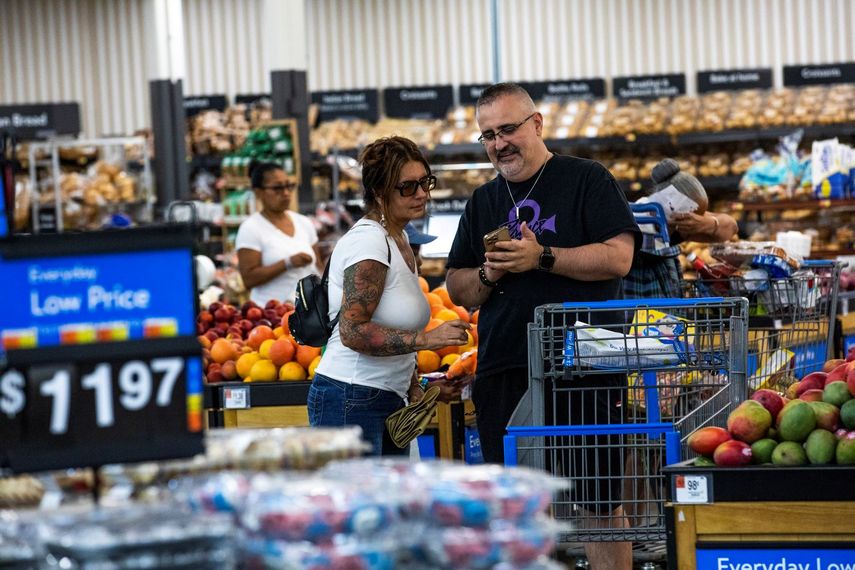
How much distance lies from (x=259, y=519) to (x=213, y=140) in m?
11.3

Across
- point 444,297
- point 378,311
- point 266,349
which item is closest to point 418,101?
point 444,297

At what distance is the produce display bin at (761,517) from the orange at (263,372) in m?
2.49

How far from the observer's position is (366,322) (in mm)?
3434

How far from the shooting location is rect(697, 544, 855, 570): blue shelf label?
2703 millimetres

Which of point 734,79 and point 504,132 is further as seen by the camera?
point 734,79

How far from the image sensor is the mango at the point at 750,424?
2947 mm

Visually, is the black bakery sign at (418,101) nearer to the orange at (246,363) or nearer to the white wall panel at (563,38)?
the white wall panel at (563,38)

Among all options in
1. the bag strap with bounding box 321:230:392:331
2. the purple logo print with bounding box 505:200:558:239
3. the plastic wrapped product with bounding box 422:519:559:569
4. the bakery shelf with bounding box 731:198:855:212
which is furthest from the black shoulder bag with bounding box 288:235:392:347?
the bakery shelf with bounding box 731:198:855:212

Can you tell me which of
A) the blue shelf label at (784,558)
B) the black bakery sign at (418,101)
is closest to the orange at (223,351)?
the blue shelf label at (784,558)

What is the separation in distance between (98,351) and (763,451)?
64.0 inches

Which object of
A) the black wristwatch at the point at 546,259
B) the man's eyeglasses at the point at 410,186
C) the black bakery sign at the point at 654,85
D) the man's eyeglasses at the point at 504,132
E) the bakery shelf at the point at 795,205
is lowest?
the black wristwatch at the point at 546,259

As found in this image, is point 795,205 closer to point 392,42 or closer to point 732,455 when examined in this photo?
point 732,455

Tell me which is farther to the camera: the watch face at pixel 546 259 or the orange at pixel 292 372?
the orange at pixel 292 372

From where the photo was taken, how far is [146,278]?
1.87m
